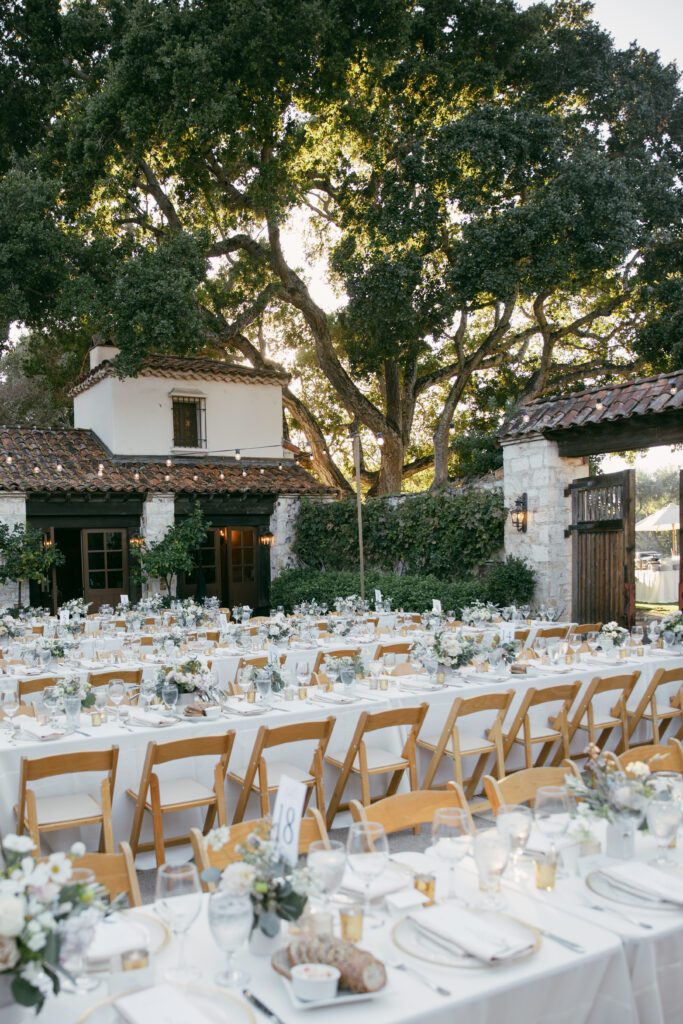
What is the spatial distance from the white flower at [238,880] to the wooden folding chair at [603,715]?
474 centimetres

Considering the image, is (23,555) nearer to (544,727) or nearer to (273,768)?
(273,768)

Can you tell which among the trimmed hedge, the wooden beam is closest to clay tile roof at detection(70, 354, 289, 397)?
the trimmed hedge

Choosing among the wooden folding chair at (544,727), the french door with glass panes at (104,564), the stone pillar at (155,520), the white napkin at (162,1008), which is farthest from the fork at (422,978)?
the french door with glass panes at (104,564)

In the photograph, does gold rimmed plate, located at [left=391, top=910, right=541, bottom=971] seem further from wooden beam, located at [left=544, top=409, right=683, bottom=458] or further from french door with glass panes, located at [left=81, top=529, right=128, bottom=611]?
french door with glass panes, located at [left=81, top=529, right=128, bottom=611]

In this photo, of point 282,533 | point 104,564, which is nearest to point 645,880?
point 104,564

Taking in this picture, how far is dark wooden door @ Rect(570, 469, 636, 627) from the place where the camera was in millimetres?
12531

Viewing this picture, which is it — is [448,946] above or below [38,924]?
below

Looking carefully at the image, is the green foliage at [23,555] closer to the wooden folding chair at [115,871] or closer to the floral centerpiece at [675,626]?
the floral centerpiece at [675,626]

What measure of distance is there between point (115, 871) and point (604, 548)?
432 inches

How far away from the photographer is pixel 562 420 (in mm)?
13055

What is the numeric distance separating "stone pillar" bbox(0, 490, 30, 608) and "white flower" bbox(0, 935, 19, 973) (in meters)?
16.3

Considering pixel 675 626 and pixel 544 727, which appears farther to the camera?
pixel 675 626

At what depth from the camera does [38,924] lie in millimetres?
2045

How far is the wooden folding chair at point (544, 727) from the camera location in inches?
248
